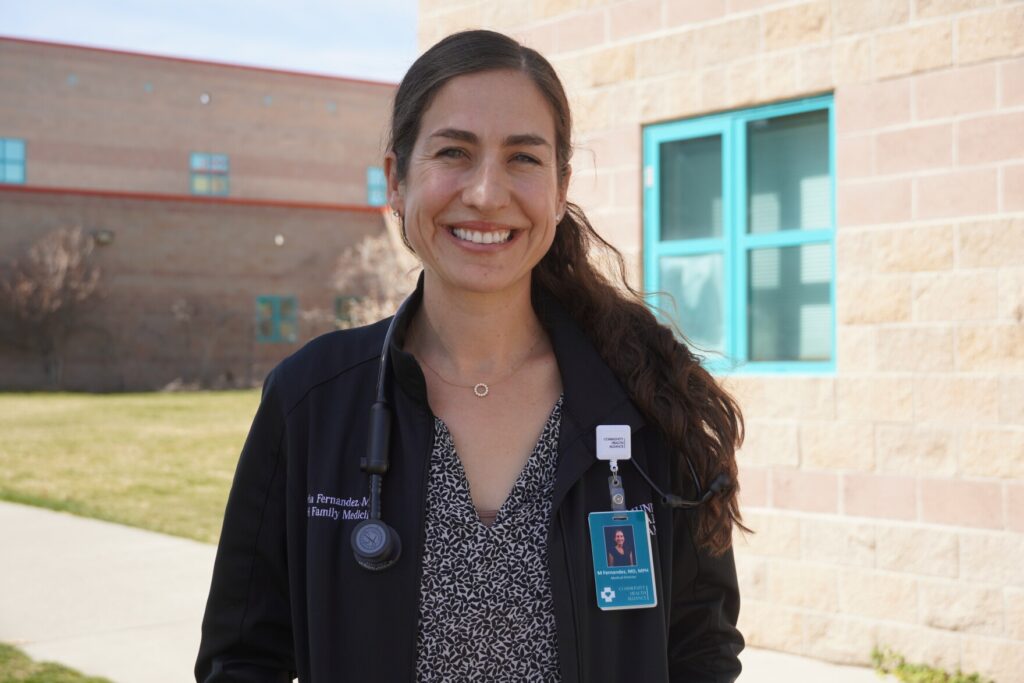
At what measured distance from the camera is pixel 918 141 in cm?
573

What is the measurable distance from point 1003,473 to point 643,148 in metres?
2.73

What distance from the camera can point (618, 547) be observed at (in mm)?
2188

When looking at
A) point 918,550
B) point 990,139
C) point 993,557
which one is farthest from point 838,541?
point 990,139

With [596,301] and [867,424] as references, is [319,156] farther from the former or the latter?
[596,301]

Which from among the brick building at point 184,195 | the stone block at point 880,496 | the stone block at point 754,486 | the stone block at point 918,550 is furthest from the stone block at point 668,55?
the brick building at point 184,195

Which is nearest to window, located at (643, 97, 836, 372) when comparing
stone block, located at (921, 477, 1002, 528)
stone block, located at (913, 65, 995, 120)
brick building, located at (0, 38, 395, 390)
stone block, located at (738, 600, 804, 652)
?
stone block, located at (913, 65, 995, 120)

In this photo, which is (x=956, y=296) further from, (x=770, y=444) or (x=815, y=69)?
(x=815, y=69)

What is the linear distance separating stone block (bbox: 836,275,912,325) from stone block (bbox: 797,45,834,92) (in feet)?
3.30

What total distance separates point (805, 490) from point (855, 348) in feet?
2.61

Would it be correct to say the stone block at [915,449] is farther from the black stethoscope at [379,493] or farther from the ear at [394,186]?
the ear at [394,186]

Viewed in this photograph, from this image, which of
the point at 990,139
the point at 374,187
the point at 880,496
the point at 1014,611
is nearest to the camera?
the point at 1014,611

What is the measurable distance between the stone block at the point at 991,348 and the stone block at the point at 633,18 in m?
2.51

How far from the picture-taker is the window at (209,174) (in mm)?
40969

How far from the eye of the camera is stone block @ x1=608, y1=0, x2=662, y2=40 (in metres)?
6.75
